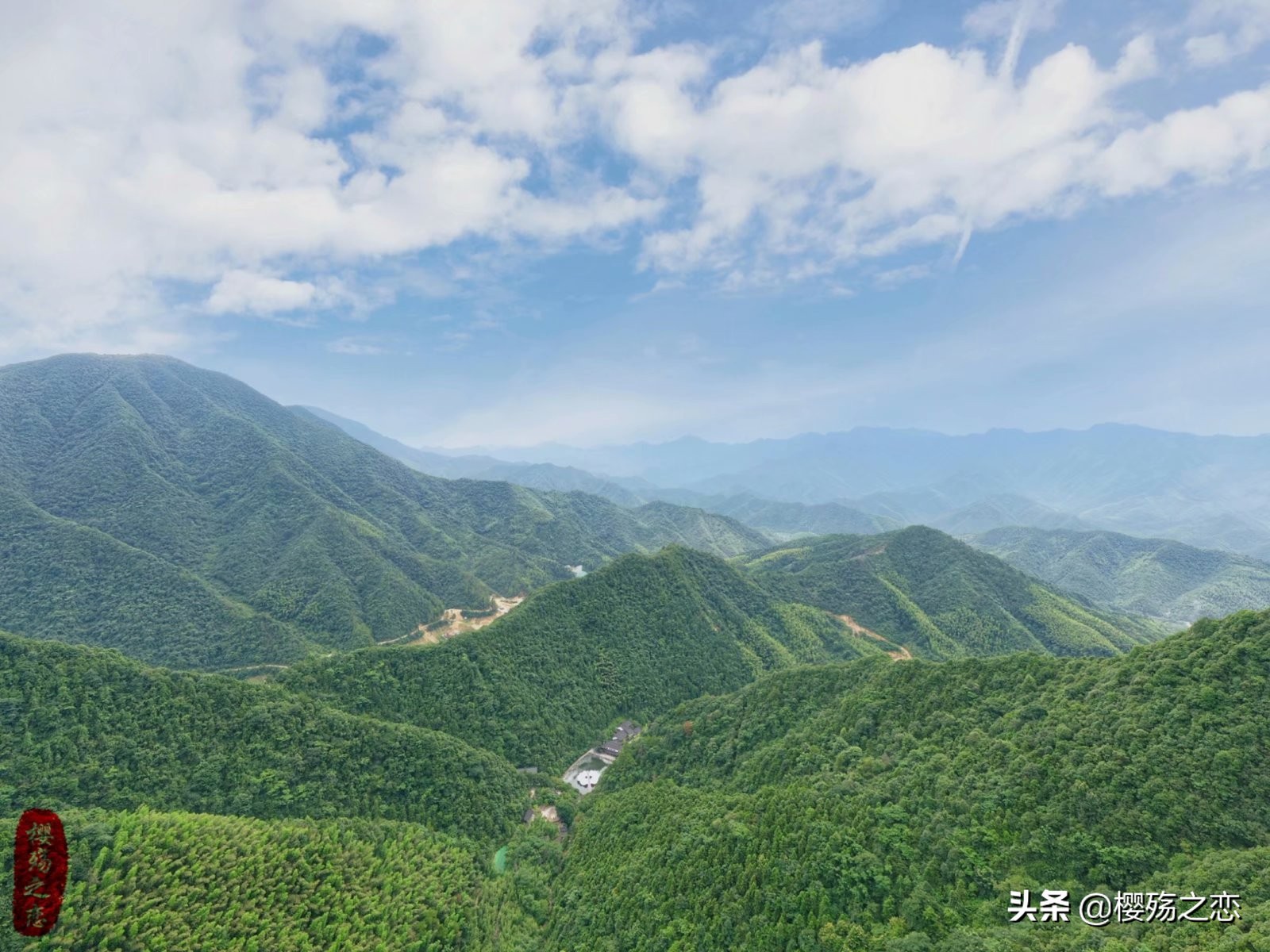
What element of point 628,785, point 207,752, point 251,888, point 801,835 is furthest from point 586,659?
point 251,888

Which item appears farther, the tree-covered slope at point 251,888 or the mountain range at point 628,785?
the tree-covered slope at point 251,888

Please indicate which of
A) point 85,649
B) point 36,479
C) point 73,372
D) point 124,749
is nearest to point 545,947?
point 124,749

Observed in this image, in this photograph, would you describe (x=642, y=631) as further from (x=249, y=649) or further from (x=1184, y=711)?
(x=249, y=649)

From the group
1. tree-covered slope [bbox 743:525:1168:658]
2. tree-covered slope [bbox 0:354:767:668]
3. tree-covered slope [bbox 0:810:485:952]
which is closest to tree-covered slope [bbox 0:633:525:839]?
tree-covered slope [bbox 0:810:485:952]

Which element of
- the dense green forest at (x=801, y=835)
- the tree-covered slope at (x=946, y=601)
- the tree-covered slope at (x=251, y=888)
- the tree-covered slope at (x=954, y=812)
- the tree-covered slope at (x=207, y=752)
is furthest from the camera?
the tree-covered slope at (x=946, y=601)

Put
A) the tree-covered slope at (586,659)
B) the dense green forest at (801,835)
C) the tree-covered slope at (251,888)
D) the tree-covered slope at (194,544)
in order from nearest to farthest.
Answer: the dense green forest at (801,835) < the tree-covered slope at (251,888) < the tree-covered slope at (586,659) < the tree-covered slope at (194,544)

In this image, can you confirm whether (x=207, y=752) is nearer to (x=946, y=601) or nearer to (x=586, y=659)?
(x=586, y=659)

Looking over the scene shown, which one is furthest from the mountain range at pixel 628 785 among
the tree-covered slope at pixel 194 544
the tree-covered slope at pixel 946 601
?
the tree-covered slope at pixel 946 601

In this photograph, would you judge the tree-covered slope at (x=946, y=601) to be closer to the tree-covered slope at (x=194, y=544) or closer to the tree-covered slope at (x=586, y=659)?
the tree-covered slope at (x=586, y=659)
